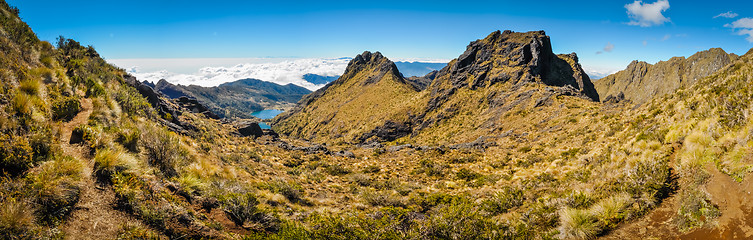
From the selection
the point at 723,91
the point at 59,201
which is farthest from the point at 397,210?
the point at 723,91

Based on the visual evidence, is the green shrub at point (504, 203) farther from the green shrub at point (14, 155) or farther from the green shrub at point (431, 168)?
the green shrub at point (14, 155)

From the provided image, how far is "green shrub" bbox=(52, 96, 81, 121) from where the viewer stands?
8.33m

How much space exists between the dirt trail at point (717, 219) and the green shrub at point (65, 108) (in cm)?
1576

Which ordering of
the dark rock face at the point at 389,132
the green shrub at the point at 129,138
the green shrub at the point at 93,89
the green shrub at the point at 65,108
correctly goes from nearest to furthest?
1. the green shrub at the point at 65,108
2. the green shrub at the point at 129,138
3. the green shrub at the point at 93,89
4. the dark rock face at the point at 389,132

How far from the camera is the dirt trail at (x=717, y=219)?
4.87 meters

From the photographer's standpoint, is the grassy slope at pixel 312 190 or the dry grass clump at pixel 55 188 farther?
the grassy slope at pixel 312 190

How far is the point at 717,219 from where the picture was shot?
5168 mm

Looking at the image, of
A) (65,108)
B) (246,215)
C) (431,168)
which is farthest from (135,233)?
(431,168)

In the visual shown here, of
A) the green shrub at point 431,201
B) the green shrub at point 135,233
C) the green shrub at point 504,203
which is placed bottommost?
the green shrub at point 431,201

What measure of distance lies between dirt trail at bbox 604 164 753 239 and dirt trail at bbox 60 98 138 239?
10.6 metres

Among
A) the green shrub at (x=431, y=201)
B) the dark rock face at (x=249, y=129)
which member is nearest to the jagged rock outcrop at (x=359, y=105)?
the dark rock face at (x=249, y=129)

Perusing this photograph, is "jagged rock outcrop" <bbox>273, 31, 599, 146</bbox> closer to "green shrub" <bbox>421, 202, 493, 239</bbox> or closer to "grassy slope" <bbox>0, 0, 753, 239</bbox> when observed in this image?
"grassy slope" <bbox>0, 0, 753, 239</bbox>

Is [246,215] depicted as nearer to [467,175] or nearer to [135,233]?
[135,233]

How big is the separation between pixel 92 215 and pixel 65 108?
6276 millimetres
